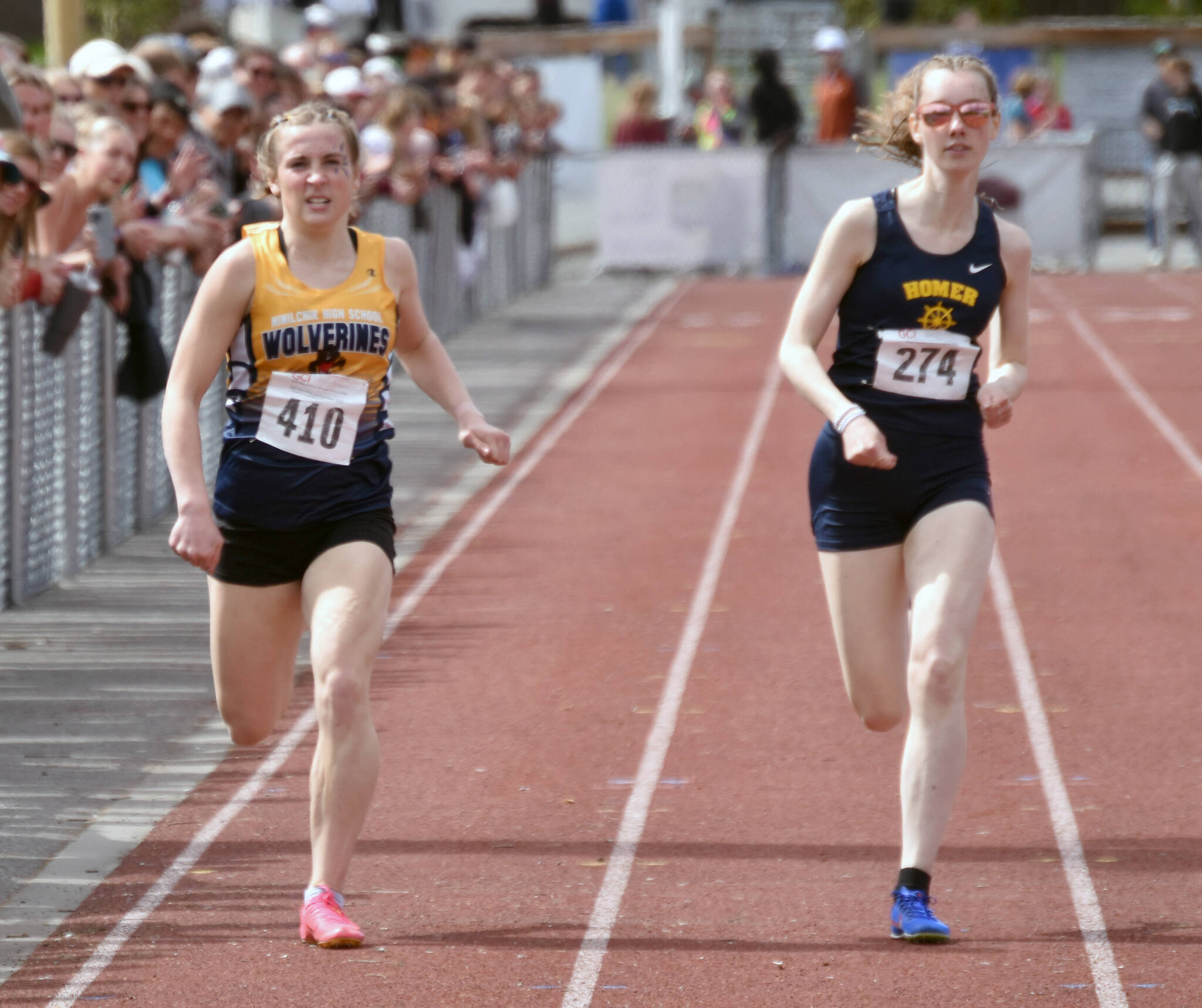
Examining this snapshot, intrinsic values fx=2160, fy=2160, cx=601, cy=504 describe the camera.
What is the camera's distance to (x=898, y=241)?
5168 millimetres

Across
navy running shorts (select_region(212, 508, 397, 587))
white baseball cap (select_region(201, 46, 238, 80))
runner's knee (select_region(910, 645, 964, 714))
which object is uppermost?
white baseball cap (select_region(201, 46, 238, 80))

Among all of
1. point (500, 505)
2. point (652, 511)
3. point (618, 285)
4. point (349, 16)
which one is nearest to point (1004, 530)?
point (652, 511)

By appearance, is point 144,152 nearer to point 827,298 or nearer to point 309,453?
point 309,453

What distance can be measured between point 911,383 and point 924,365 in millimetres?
55

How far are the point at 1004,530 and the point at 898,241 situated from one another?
595cm

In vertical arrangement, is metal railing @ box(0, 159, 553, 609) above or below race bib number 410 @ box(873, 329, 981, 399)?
below

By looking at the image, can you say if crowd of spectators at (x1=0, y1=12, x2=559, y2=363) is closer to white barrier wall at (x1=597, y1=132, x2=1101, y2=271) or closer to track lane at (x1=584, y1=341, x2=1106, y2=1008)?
track lane at (x1=584, y1=341, x2=1106, y2=1008)

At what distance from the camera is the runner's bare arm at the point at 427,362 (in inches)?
204

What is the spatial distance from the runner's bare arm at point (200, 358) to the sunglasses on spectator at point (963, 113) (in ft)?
5.38

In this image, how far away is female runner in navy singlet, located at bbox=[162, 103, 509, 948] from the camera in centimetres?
488

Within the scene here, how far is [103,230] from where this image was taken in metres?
9.34

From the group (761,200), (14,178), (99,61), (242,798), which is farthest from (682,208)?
(242,798)

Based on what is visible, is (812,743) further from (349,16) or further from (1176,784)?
(349,16)

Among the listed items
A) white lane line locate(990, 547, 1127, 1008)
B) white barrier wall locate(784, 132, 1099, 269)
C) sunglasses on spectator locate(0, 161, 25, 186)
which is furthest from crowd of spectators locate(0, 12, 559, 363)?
white barrier wall locate(784, 132, 1099, 269)
